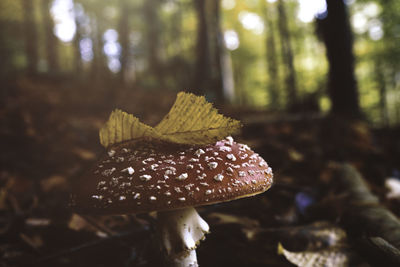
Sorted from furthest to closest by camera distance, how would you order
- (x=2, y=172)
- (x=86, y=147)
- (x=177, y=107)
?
1. (x=86, y=147)
2. (x=2, y=172)
3. (x=177, y=107)

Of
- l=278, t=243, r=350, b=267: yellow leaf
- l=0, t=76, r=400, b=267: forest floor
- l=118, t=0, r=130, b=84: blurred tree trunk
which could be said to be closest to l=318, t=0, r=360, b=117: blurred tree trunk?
l=0, t=76, r=400, b=267: forest floor

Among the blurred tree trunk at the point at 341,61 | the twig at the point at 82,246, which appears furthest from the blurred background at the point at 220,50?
the twig at the point at 82,246

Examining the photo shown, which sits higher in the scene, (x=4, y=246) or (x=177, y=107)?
(x=177, y=107)

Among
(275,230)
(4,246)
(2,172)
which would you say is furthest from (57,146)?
(275,230)

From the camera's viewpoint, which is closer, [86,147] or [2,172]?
[2,172]

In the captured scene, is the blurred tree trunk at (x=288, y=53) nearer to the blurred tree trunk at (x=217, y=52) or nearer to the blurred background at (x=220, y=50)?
the blurred background at (x=220, y=50)

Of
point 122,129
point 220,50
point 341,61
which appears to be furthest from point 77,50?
point 122,129

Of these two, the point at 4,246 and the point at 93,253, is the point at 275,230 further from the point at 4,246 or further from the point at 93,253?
the point at 4,246
